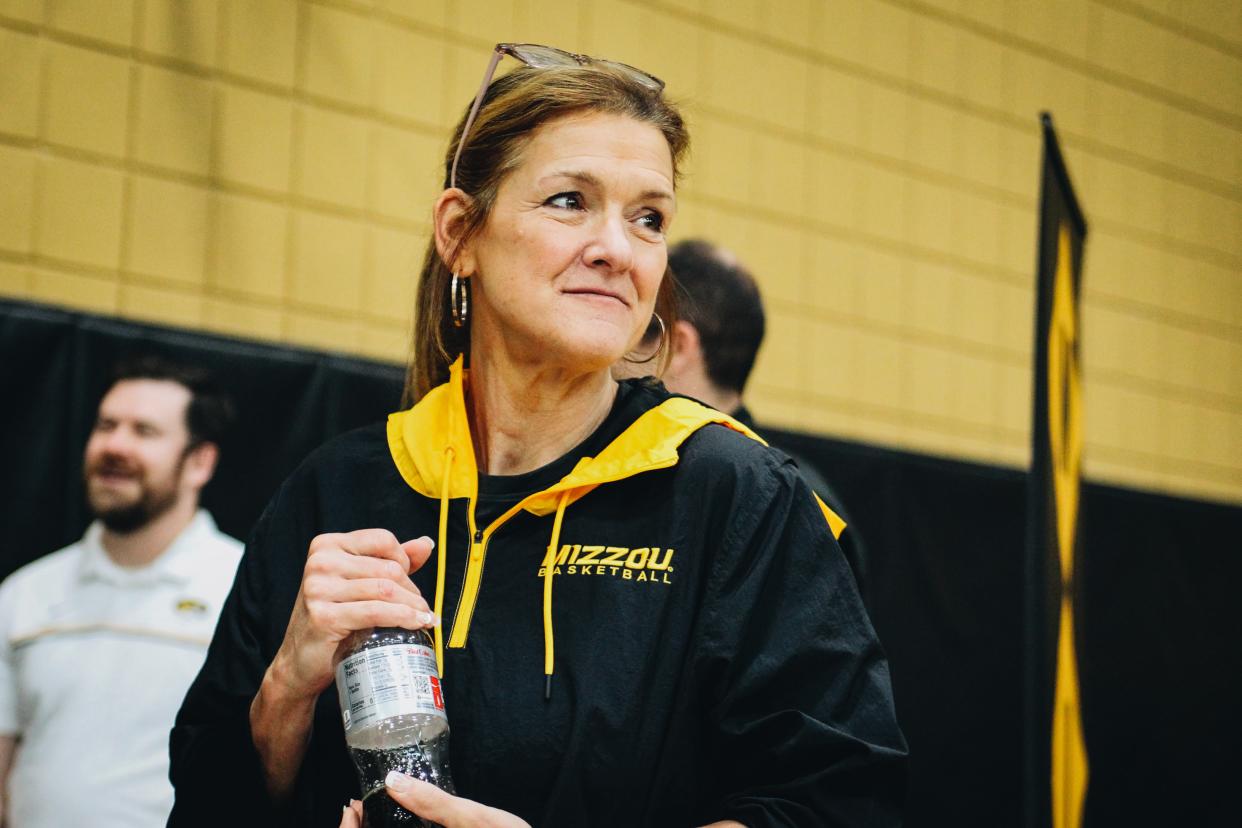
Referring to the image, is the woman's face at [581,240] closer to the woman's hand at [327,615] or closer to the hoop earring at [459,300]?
the hoop earring at [459,300]

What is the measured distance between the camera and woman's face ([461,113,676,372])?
167cm

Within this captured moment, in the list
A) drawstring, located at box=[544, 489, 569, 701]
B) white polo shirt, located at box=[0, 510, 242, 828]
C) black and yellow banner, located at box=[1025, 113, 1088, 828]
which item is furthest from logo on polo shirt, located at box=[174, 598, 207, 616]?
drawstring, located at box=[544, 489, 569, 701]

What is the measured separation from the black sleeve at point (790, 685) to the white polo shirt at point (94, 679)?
2.02 meters

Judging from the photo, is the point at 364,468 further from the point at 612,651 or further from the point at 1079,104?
the point at 1079,104

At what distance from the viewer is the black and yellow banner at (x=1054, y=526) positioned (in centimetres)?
258

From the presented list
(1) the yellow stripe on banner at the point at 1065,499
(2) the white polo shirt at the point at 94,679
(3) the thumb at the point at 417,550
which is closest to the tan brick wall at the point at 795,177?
(2) the white polo shirt at the point at 94,679

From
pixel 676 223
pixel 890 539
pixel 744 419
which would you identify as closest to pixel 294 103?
pixel 676 223

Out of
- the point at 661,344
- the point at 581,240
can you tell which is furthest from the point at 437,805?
the point at 661,344

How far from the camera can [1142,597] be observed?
5.40 metres

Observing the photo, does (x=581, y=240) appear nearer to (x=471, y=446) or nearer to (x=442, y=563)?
(x=471, y=446)

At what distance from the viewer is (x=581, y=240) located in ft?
5.49

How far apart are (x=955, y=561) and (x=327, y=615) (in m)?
3.72

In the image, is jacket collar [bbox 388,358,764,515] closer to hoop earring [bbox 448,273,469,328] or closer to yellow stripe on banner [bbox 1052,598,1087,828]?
hoop earring [bbox 448,273,469,328]

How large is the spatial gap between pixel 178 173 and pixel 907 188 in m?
2.84
